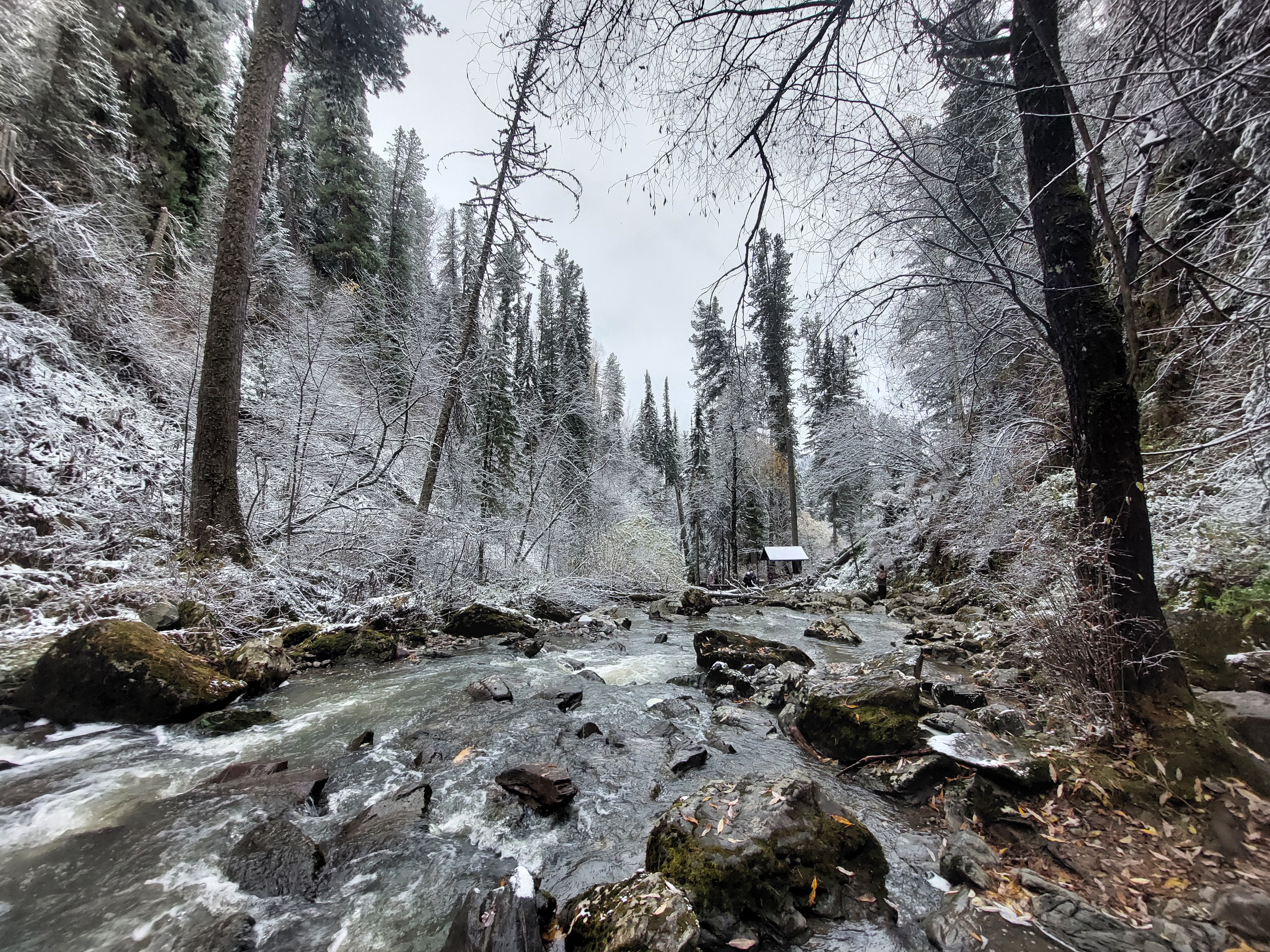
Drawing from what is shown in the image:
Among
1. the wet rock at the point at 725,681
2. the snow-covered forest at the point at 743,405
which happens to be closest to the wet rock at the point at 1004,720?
the snow-covered forest at the point at 743,405

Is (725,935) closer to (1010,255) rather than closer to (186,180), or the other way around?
(1010,255)

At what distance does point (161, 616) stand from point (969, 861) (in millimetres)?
7375

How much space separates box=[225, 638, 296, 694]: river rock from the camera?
17.0 feet

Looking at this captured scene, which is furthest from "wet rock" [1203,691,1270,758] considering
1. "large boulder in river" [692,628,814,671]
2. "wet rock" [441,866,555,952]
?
"large boulder in river" [692,628,814,671]

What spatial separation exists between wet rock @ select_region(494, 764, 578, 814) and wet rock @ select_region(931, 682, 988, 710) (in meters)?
3.60

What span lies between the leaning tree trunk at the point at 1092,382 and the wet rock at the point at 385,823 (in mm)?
4657

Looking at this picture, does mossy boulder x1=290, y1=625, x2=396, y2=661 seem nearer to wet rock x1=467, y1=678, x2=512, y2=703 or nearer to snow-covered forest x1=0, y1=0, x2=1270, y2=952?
Answer: snow-covered forest x1=0, y1=0, x2=1270, y2=952

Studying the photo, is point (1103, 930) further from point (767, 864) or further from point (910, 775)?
point (910, 775)

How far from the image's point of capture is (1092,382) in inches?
118

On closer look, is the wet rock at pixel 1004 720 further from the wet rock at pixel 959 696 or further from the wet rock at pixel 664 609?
the wet rock at pixel 664 609

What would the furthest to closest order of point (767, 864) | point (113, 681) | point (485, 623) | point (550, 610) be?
point (550, 610) → point (485, 623) → point (113, 681) → point (767, 864)

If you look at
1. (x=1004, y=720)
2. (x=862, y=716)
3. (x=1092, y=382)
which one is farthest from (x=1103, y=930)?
(x=1092, y=382)

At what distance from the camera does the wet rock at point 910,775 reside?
3.37 meters

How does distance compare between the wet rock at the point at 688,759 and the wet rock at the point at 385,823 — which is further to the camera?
the wet rock at the point at 688,759
